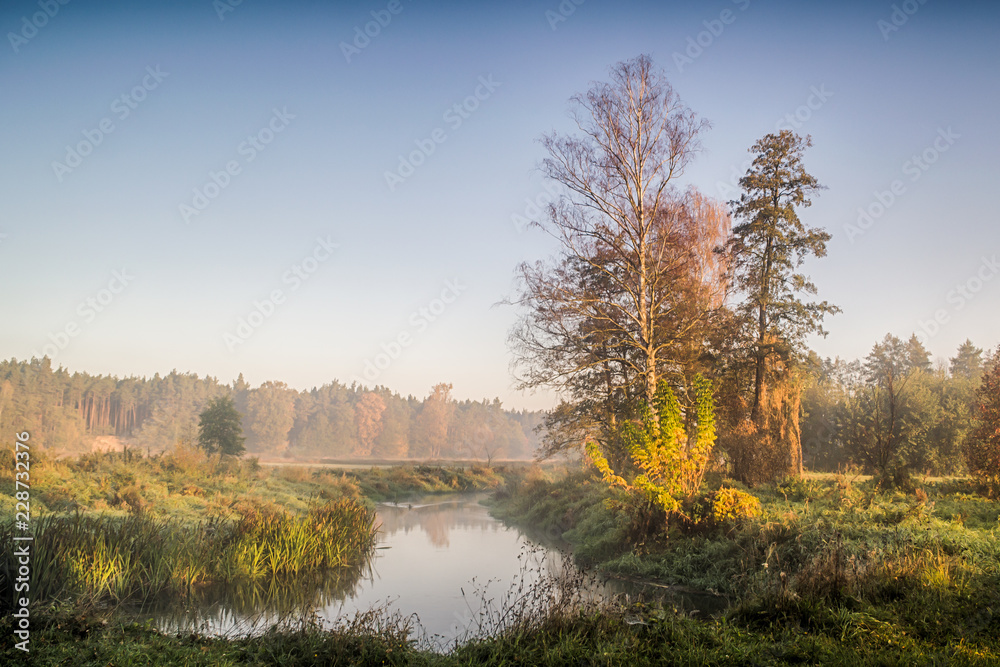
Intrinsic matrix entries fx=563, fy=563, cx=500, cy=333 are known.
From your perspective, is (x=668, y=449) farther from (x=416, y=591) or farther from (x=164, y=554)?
(x=164, y=554)

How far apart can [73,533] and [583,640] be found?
835 cm

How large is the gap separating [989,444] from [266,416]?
93483 millimetres

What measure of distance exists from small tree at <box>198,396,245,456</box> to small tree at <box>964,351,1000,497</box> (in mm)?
34700

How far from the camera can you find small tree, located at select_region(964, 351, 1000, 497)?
1446 centimetres

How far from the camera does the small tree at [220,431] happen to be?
34.6 metres

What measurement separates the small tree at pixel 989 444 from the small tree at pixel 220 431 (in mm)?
34700

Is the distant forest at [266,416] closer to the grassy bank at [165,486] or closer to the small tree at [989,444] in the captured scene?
the grassy bank at [165,486]

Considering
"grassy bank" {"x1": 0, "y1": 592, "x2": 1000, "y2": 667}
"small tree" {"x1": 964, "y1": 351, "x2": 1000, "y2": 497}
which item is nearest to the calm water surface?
"grassy bank" {"x1": 0, "y1": 592, "x2": 1000, "y2": 667}

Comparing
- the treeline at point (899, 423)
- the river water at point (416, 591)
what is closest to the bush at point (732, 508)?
the river water at point (416, 591)

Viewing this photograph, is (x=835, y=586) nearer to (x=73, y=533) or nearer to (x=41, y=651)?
(x=41, y=651)

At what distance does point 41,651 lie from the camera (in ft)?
18.8

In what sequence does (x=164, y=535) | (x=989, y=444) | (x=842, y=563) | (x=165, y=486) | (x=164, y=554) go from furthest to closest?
1. (x=165, y=486)
2. (x=989, y=444)
3. (x=164, y=535)
4. (x=164, y=554)
5. (x=842, y=563)

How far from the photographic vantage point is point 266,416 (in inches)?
3634

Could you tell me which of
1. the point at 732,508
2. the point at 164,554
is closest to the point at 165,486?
the point at 164,554
